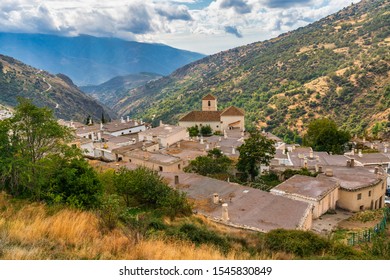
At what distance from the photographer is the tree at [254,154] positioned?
109 feet

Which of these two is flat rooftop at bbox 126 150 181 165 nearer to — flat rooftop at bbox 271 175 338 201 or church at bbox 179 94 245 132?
flat rooftop at bbox 271 175 338 201

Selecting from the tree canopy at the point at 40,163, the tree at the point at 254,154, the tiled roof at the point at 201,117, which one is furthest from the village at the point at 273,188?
the tiled roof at the point at 201,117

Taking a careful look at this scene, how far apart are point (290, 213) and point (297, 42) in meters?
149

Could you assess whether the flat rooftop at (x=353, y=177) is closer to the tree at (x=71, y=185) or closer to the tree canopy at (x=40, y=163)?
the tree at (x=71, y=185)

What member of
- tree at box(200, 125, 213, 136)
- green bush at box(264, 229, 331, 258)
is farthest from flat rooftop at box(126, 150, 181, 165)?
tree at box(200, 125, 213, 136)

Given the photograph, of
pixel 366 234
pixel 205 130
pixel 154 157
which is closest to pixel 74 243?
pixel 366 234

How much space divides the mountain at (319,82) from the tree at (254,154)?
48.8 m

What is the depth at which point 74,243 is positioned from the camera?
865 centimetres

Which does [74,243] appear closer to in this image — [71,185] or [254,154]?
[71,185]

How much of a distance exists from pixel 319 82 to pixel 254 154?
78666 millimetres

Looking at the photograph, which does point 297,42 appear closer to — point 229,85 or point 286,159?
point 229,85

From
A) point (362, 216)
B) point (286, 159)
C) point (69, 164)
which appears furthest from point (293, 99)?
point (69, 164)

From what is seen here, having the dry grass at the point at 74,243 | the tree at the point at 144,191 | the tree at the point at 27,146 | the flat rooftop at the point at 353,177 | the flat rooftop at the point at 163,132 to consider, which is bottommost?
the flat rooftop at the point at 353,177

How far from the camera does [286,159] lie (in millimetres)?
37781
